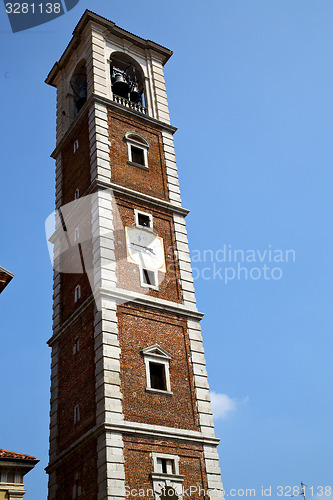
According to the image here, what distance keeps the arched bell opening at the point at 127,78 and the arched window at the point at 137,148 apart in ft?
11.3

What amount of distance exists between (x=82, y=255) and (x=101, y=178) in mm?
3684

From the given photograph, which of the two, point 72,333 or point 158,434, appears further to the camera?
point 72,333

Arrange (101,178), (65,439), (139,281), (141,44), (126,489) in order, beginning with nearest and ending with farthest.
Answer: (126,489) < (65,439) < (139,281) < (101,178) < (141,44)

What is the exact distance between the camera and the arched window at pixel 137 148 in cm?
3089

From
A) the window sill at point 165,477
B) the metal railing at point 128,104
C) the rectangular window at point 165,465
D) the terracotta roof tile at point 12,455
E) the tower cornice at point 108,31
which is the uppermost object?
the tower cornice at point 108,31

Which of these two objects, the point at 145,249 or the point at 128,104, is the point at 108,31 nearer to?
the point at 128,104

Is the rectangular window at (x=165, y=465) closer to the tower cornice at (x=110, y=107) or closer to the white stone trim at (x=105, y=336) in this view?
the white stone trim at (x=105, y=336)

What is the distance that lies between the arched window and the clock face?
15.0ft

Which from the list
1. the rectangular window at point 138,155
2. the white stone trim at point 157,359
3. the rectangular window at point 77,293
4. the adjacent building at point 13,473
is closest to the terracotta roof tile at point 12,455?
the adjacent building at point 13,473

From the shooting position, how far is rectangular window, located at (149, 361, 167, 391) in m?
23.5

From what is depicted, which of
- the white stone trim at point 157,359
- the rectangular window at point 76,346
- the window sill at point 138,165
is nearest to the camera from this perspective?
the white stone trim at point 157,359

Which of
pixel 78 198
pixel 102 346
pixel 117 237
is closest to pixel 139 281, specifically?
pixel 117 237

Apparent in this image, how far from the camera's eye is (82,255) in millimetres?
27125

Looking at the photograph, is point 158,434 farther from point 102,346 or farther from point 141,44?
point 141,44
